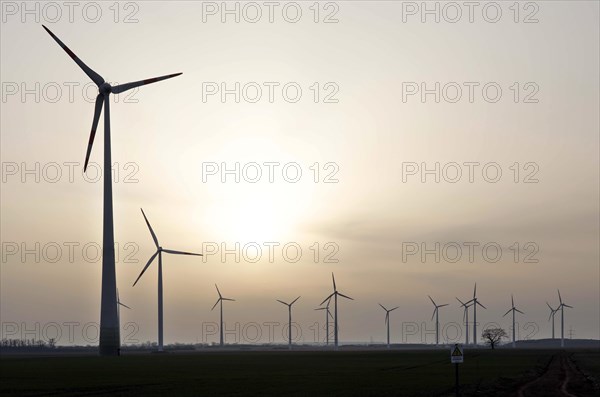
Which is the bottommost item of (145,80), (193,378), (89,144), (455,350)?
(193,378)

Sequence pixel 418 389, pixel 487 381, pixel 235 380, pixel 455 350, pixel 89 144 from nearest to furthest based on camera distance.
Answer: pixel 455 350 < pixel 418 389 < pixel 487 381 < pixel 235 380 < pixel 89 144

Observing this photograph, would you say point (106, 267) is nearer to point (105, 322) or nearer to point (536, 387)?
point (105, 322)

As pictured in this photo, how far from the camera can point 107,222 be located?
474ft

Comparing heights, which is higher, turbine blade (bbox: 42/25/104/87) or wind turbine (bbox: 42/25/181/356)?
turbine blade (bbox: 42/25/104/87)

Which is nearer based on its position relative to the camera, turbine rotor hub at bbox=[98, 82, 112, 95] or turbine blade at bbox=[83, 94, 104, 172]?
turbine blade at bbox=[83, 94, 104, 172]

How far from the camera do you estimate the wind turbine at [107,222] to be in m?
142

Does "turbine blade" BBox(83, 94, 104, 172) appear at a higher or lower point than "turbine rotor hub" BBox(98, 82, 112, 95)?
lower

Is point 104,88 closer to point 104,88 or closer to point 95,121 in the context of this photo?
point 104,88

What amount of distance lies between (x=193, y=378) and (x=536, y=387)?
119 feet

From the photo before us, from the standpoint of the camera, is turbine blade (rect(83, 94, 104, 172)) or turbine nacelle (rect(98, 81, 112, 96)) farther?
turbine nacelle (rect(98, 81, 112, 96))

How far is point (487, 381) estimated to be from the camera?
8356cm

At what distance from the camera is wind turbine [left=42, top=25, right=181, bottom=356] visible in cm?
14200

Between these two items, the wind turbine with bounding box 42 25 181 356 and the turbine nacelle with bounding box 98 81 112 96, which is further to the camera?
the turbine nacelle with bounding box 98 81 112 96

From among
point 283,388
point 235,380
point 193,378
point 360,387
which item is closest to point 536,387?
point 360,387
